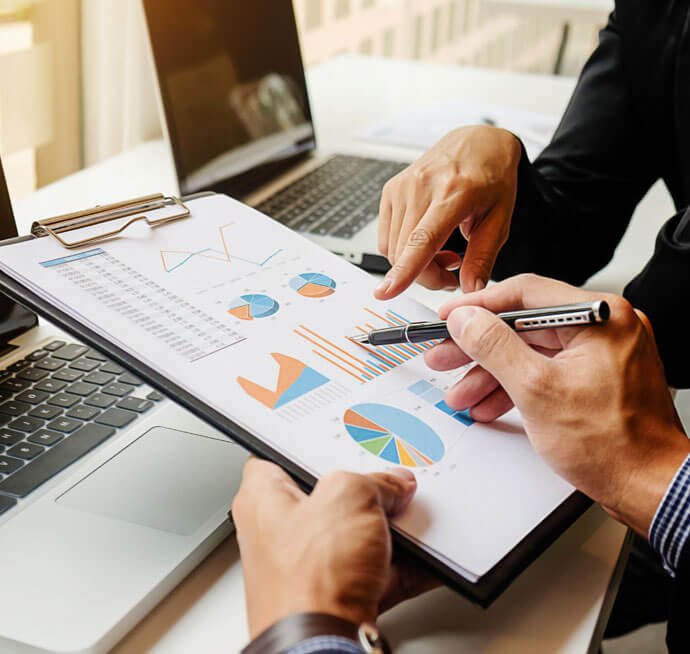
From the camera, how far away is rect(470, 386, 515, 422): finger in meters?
0.60

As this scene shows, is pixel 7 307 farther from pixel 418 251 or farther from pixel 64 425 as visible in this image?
pixel 418 251

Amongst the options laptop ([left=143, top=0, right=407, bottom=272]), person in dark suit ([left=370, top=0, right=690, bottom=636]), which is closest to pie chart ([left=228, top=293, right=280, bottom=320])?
person in dark suit ([left=370, top=0, right=690, bottom=636])

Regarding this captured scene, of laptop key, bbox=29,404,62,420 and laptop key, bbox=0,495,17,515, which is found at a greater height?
laptop key, bbox=29,404,62,420

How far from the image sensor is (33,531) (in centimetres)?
55

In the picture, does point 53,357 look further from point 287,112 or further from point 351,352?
point 287,112

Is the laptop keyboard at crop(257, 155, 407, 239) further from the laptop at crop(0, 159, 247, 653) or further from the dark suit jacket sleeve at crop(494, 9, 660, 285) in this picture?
the laptop at crop(0, 159, 247, 653)

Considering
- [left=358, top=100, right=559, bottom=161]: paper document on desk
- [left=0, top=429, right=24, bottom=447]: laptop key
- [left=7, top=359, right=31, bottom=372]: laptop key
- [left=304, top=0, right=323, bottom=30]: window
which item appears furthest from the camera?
[left=304, top=0, right=323, bottom=30]: window

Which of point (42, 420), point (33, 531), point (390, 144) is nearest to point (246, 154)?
point (390, 144)

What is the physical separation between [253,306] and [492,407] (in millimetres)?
205

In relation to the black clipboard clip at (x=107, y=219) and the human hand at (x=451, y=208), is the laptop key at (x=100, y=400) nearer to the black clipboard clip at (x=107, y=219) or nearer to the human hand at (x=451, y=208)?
the black clipboard clip at (x=107, y=219)

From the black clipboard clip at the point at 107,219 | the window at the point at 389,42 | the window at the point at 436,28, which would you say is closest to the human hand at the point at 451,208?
the black clipboard clip at the point at 107,219

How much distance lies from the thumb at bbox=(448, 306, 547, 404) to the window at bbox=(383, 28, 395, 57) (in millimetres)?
2920

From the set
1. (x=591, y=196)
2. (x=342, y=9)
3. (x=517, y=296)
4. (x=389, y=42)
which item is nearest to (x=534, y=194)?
(x=591, y=196)

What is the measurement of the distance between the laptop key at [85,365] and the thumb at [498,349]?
343 millimetres
